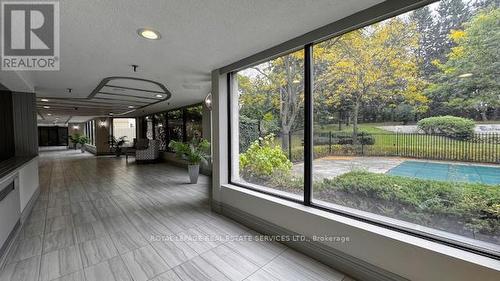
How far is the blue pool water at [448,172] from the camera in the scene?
146cm

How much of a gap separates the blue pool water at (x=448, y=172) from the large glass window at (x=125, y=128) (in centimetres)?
1336

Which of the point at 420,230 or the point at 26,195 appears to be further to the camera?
the point at 26,195

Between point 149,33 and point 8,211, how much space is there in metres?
2.60

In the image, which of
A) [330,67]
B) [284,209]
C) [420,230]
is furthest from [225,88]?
[420,230]

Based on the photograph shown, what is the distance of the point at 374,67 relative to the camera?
6.31 feet

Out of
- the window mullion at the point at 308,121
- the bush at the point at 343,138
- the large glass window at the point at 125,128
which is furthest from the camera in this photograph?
the large glass window at the point at 125,128

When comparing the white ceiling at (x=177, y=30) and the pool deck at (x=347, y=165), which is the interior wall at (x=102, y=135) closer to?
the white ceiling at (x=177, y=30)

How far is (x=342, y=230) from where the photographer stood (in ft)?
6.36

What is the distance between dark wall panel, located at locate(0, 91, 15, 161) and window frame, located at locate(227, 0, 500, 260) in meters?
4.17

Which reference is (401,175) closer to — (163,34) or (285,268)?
(285,268)

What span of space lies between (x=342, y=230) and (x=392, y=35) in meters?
1.79

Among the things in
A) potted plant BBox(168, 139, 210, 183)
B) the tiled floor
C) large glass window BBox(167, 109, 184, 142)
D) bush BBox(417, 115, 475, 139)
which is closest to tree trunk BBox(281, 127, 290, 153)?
the tiled floor

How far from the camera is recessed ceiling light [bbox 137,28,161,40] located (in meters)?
2.01

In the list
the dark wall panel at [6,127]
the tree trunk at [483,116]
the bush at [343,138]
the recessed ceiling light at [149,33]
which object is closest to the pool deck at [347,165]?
the bush at [343,138]
